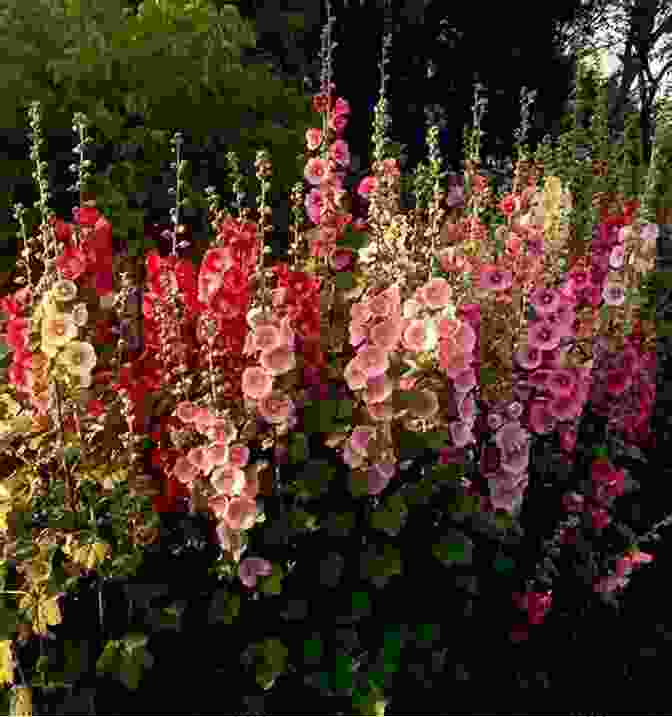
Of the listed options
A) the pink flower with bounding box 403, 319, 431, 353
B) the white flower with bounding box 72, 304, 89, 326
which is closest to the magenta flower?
the pink flower with bounding box 403, 319, 431, 353

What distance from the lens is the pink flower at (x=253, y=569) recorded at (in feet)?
7.85

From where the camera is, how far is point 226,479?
235cm

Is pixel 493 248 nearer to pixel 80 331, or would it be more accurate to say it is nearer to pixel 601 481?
pixel 601 481

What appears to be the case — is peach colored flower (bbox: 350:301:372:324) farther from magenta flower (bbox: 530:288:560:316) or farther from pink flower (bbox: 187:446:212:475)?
magenta flower (bbox: 530:288:560:316)

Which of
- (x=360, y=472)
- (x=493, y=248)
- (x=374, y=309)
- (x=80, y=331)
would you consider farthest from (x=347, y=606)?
(x=493, y=248)

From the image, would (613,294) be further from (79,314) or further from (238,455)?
(79,314)

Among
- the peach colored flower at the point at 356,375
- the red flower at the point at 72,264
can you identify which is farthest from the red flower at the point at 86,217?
the peach colored flower at the point at 356,375

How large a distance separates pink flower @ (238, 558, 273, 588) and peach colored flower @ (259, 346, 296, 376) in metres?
0.47

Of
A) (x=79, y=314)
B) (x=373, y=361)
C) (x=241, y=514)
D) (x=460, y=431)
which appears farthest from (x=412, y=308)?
(x=79, y=314)

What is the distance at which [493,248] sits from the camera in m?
3.82

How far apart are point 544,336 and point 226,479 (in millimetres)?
1117

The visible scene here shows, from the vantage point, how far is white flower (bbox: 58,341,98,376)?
2.33 metres

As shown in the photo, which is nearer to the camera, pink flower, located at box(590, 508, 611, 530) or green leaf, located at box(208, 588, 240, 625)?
green leaf, located at box(208, 588, 240, 625)

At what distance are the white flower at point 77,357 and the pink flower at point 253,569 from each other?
0.61 meters
